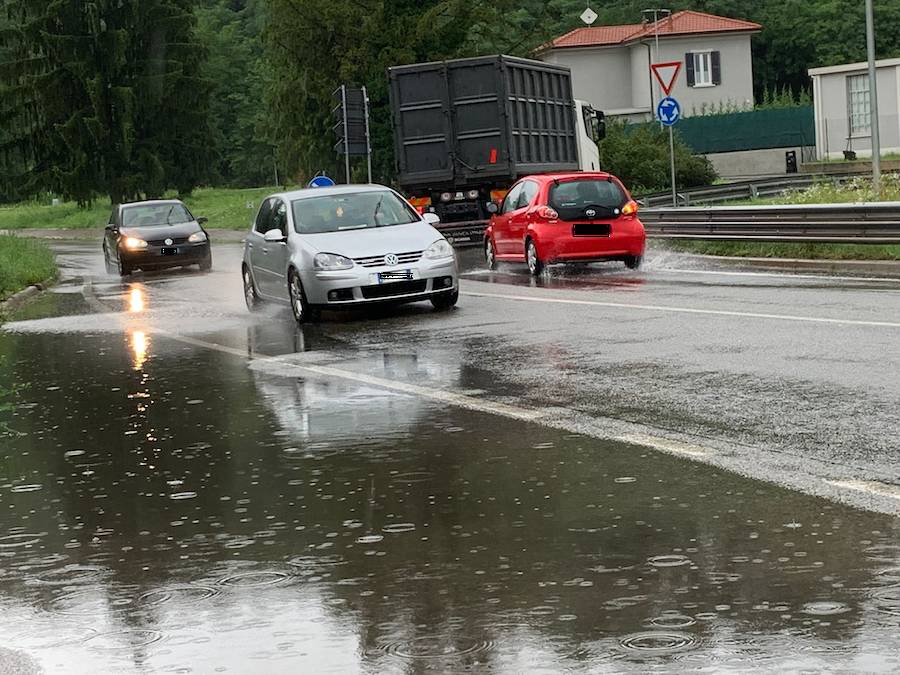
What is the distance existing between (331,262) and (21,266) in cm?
1578

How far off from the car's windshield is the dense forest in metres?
22.1

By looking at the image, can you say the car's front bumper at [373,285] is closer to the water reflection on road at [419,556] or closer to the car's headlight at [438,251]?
the car's headlight at [438,251]

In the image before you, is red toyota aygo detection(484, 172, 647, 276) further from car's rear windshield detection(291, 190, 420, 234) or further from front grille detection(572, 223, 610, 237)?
car's rear windshield detection(291, 190, 420, 234)

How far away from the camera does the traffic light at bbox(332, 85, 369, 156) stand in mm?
35219

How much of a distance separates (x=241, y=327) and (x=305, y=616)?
13.6 meters

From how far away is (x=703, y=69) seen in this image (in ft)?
297

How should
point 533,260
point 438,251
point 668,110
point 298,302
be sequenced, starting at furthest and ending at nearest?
point 668,110 < point 533,260 < point 298,302 < point 438,251

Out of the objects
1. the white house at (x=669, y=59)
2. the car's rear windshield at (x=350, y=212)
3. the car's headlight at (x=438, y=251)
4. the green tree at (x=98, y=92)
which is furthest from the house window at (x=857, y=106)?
the car's headlight at (x=438, y=251)

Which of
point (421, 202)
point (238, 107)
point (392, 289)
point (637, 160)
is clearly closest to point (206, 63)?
point (637, 160)

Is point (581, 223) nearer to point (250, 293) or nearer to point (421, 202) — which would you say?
point (250, 293)

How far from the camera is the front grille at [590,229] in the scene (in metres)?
24.4

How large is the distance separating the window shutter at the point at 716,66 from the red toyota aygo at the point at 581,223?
67.3 meters

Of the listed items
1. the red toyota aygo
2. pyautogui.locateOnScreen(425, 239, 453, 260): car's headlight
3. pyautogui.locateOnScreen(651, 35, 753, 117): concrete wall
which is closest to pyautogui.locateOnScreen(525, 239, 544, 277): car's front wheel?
the red toyota aygo

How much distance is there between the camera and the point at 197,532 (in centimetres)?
749
